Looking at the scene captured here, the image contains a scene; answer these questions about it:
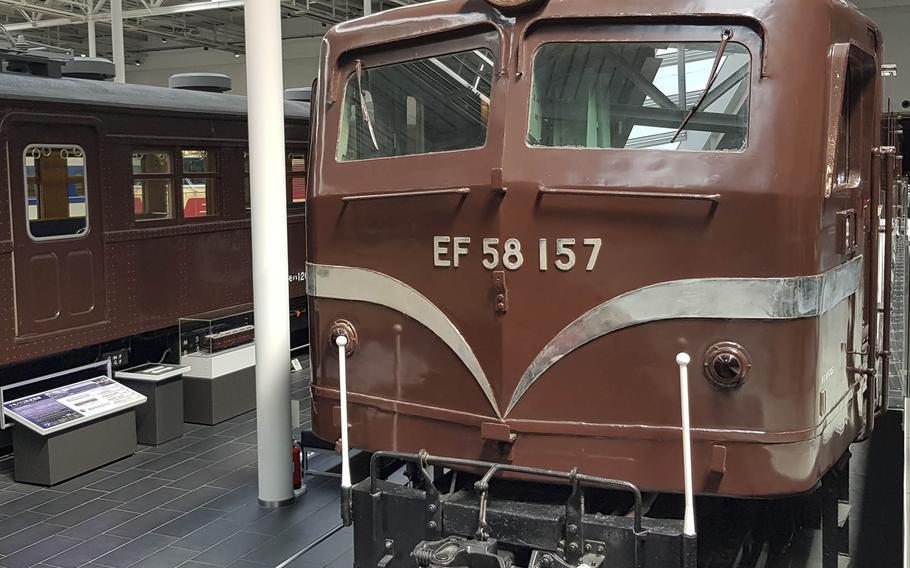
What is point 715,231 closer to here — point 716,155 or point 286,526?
point 716,155

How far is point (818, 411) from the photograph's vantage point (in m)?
4.01

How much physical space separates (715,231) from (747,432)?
0.80 metres

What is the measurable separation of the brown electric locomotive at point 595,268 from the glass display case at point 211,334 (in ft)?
16.5

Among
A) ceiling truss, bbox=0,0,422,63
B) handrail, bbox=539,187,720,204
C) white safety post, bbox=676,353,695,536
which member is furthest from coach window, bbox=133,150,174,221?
ceiling truss, bbox=0,0,422,63

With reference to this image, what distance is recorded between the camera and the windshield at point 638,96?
158 inches

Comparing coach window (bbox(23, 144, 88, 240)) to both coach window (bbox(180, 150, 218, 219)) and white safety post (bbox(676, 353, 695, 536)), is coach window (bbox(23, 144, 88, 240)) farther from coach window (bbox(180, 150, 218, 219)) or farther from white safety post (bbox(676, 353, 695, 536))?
white safety post (bbox(676, 353, 695, 536))

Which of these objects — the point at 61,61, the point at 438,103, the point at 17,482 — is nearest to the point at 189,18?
the point at 61,61

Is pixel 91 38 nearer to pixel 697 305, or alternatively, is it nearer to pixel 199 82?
pixel 199 82

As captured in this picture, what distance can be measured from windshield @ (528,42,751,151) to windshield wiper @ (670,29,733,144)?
0.01 metres

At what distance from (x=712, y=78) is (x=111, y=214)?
677cm

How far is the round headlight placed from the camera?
388 cm

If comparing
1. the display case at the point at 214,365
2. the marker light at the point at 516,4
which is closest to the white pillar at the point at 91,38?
the display case at the point at 214,365

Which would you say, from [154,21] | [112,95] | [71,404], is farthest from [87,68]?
[154,21]

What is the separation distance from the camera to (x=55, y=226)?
8.63 meters
